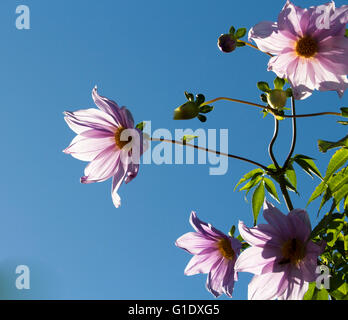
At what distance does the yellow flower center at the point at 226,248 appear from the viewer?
0.98 metres

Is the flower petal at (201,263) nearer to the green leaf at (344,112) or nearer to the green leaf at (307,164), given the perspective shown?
the green leaf at (307,164)

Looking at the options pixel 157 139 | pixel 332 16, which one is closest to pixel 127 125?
pixel 157 139

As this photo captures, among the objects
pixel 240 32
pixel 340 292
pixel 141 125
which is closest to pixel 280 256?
pixel 340 292

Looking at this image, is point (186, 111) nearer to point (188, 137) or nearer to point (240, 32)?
point (188, 137)

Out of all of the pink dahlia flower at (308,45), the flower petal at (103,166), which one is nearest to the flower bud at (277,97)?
the pink dahlia flower at (308,45)

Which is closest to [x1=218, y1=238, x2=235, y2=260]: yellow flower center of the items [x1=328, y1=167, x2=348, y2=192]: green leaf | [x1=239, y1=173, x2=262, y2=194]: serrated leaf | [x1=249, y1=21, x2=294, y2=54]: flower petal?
[x1=239, y1=173, x2=262, y2=194]: serrated leaf

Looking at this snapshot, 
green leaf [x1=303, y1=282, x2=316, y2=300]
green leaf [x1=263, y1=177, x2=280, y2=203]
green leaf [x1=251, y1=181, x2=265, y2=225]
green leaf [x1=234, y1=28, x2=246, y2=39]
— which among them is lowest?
green leaf [x1=303, y1=282, x2=316, y2=300]

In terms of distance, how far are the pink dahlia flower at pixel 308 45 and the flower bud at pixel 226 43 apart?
0.07 metres

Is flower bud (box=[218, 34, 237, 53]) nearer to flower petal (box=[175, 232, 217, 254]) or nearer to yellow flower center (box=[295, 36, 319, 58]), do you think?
yellow flower center (box=[295, 36, 319, 58])

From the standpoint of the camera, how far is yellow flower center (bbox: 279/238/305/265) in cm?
80

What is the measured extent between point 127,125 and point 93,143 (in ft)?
0.49

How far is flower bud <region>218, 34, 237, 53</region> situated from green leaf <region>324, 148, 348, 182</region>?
32cm

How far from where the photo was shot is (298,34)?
90cm
